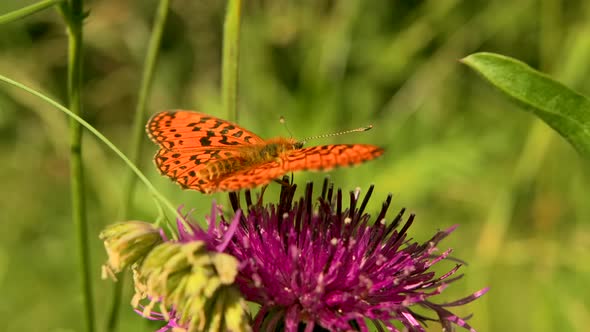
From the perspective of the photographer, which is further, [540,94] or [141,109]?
[141,109]

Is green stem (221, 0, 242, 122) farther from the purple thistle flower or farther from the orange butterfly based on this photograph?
the purple thistle flower

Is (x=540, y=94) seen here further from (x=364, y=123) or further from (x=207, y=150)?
(x=364, y=123)

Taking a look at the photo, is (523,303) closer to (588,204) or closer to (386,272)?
(588,204)

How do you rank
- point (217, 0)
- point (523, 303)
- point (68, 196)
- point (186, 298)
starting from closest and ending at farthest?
point (186, 298) < point (523, 303) < point (68, 196) < point (217, 0)

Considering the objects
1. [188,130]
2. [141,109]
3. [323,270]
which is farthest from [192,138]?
[323,270]

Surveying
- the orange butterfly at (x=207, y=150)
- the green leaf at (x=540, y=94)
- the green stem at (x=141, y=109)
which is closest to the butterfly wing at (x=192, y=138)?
the orange butterfly at (x=207, y=150)

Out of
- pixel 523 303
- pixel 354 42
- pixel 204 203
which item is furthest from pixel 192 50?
pixel 523 303

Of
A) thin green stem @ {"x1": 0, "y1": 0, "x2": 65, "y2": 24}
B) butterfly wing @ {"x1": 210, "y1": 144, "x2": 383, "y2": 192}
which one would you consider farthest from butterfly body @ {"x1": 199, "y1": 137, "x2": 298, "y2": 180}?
thin green stem @ {"x1": 0, "y1": 0, "x2": 65, "y2": 24}

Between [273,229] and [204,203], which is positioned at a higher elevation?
[273,229]
